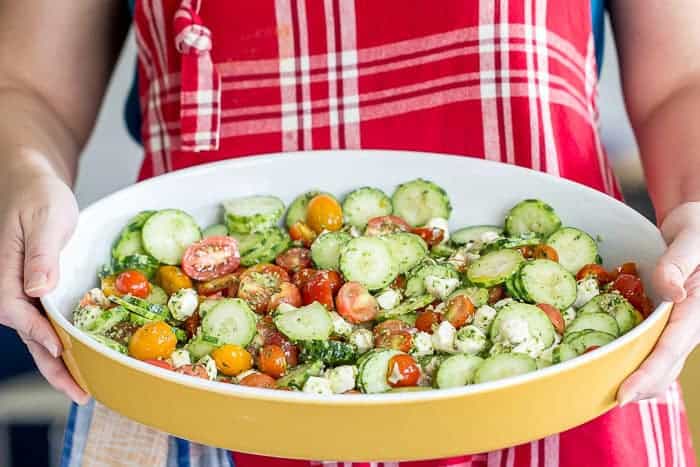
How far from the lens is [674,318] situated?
1.13 metres

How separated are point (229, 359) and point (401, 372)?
208mm

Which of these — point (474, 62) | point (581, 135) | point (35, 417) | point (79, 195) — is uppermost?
point (474, 62)

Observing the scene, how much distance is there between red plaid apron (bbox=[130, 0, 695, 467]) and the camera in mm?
1481

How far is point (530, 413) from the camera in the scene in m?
1.02

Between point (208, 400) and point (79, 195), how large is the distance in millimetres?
2273

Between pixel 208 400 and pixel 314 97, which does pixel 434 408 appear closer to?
pixel 208 400

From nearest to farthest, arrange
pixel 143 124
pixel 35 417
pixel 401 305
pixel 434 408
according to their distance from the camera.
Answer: pixel 434 408 → pixel 401 305 → pixel 143 124 → pixel 35 417

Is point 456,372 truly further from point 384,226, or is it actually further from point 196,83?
point 196,83

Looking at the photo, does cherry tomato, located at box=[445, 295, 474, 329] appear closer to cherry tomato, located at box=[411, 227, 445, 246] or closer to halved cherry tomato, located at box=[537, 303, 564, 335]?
halved cherry tomato, located at box=[537, 303, 564, 335]

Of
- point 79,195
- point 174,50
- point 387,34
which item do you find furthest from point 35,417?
point 387,34

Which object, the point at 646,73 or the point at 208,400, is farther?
the point at 646,73

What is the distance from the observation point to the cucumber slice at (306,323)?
3.96ft

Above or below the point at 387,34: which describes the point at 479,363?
below

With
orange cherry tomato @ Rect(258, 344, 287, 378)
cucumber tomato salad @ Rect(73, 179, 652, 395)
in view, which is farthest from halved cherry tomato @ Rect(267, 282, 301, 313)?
orange cherry tomato @ Rect(258, 344, 287, 378)
